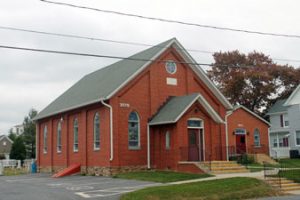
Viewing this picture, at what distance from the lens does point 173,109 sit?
1162 inches

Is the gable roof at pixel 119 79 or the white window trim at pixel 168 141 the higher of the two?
the gable roof at pixel 119 79

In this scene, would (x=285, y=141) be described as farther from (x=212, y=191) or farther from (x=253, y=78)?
(x=212, y=191)

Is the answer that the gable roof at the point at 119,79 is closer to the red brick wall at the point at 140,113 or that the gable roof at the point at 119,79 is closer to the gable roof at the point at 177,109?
the red brick wall at the point at 140,113

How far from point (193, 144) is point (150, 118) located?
3.38 metres

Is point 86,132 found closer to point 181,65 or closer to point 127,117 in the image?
point 127,117

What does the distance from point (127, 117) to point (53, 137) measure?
1214 centimetres

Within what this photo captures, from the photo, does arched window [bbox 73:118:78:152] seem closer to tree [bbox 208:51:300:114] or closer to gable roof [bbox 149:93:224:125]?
gable roof [bbox 149:93:224:125]

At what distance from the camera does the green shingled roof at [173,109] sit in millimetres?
28438

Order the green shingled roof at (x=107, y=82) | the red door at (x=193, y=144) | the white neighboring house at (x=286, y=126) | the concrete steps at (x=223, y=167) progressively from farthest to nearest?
the white neighboring house at (x=286, y=126)
the green shingled roof at (x=107, y=82)
the red door at (x=193, y=144)
the concrete steps at (x=223, y=167)

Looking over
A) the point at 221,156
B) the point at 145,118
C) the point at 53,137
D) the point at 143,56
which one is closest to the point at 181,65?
the point at 143,56

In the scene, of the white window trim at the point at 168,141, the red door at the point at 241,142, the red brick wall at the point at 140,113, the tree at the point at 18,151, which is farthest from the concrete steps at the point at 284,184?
the tree at the point at 18,151

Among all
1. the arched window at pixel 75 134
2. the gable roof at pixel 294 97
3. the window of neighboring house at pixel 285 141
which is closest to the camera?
the arched window at pixel 75 134

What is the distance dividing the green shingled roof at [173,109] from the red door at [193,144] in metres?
→ 1.86

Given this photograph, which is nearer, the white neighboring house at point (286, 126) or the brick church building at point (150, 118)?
the brick church building at point (150, 118)
